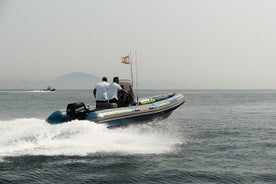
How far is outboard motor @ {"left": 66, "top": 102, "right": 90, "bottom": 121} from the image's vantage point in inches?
393

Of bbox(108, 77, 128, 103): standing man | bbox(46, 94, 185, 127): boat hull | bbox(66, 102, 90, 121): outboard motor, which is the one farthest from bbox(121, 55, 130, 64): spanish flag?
bbox(66, 102, 90, 121): outboard motor

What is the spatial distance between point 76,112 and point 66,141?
1.60m

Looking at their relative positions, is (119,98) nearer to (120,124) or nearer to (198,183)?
(120,124)

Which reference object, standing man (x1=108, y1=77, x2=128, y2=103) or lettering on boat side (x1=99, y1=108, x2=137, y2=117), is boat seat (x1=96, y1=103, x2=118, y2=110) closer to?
standing man (x1=108, y1=77, x2=128, y2=103)

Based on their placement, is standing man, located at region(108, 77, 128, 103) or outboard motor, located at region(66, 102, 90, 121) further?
standing man, located at region(108, 77, 128, 103)

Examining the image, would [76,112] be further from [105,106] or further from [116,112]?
[105,106]

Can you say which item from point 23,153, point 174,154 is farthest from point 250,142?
point 23,153

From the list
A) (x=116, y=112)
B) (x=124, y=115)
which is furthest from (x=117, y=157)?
(x=124, y=115)

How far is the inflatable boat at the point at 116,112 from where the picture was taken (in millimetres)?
10000

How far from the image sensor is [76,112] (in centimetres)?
1007

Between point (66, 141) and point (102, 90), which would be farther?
point (102, 90)

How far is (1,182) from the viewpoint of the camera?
251 inches

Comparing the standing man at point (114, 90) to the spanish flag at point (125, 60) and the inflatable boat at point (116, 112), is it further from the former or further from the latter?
the spanish flag at point (125, 60)

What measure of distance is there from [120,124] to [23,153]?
3.43 metres
